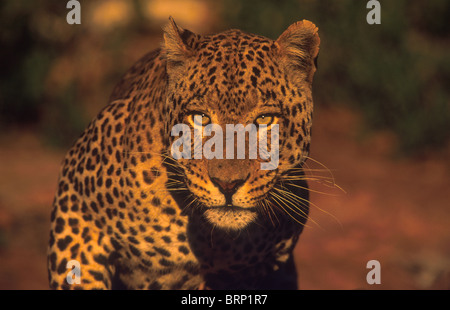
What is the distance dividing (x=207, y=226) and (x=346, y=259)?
4944mm

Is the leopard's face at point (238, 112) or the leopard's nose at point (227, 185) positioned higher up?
the leopard's face at point (238, 112)

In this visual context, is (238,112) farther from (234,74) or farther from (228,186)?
(228,186)

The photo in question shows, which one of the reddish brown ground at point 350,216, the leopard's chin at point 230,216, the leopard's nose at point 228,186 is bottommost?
the reddish brown ground at point 350,216

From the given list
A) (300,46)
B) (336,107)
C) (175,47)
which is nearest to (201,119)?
(175,47)

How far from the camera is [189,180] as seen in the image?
4410 millimetres

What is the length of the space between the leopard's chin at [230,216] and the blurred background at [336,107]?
5.22m

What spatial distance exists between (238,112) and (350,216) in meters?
6.42

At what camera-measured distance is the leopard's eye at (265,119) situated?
169 inches

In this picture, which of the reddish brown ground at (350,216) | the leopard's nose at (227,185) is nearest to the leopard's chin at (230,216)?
the leopard's nose at (227,185)

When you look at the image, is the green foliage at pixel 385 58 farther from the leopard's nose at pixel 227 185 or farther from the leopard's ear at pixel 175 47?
the leopard's nose at pixel 227 185

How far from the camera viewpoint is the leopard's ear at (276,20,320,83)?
14.5ft

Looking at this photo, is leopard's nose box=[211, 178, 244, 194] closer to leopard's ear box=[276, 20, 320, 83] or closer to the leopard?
the leopard

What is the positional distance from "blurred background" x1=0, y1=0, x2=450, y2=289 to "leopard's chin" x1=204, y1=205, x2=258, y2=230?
5.22 m

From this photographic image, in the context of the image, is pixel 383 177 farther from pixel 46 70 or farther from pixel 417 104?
pixel 46 70
